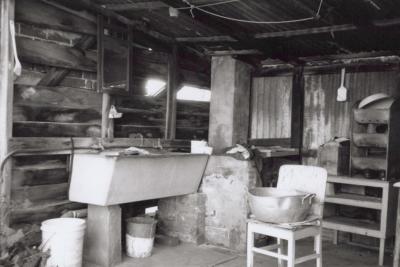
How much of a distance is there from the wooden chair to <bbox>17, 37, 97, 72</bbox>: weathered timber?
10.2 feet

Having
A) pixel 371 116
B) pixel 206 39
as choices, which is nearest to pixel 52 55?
pixel 206 39

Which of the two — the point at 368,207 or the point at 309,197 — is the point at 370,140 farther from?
the point at 309,197

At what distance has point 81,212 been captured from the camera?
596 cm

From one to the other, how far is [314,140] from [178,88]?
8.47 ft

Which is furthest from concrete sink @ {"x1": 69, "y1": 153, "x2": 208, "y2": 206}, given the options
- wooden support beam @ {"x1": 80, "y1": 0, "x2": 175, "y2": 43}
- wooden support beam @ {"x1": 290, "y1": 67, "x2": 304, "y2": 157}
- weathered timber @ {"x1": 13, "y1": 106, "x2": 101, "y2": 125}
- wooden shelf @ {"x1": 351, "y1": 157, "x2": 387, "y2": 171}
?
wooden shelf @ {"x1": 351, "y1": 157, "x2": 387, "y2": 171}

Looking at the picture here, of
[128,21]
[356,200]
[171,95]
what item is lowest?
[356,200]

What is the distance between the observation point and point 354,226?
6.30 meters

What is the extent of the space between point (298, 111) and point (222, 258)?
3.02 metres

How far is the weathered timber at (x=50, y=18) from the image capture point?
17.2ft

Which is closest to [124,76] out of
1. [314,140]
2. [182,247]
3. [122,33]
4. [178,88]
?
[122,33]

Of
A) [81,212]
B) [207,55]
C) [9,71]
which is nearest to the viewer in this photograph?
[9,71]

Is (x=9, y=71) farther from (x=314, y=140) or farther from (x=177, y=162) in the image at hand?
(x=314, y=140)

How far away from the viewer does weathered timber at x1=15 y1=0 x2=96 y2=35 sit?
5.24 metres

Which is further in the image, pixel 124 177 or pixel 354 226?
pixel 354 226
